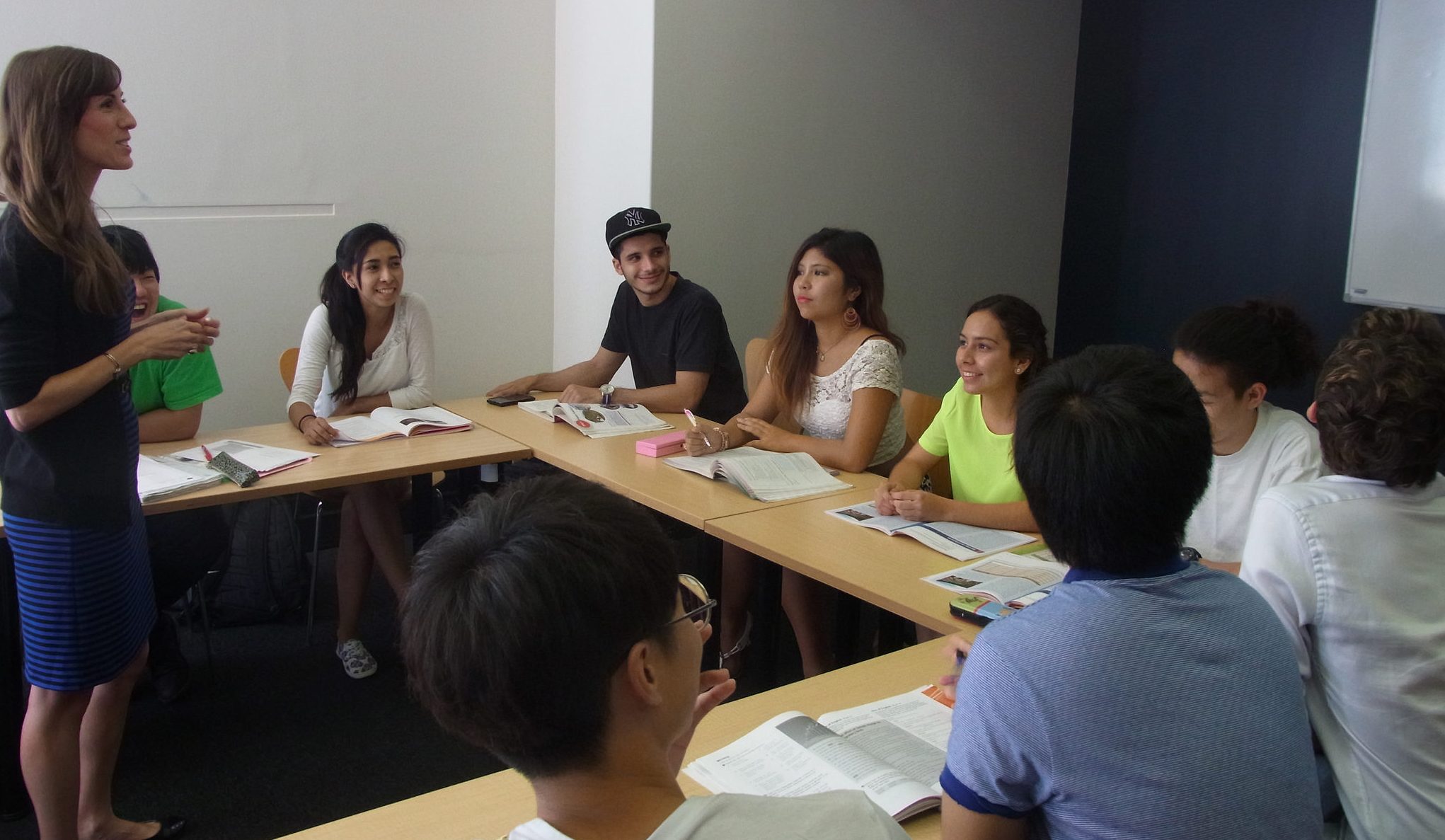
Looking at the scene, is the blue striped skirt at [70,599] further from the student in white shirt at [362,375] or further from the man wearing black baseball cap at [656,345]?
the man wearing black baseball cap at [656,345]

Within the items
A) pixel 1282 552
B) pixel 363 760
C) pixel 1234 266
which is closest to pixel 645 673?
pixel 1282 552

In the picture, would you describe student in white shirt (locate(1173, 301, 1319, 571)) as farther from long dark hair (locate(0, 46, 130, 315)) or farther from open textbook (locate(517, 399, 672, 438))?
long dark hair (locate(0, 46, 130, 315))

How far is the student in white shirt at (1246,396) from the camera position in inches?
83.7

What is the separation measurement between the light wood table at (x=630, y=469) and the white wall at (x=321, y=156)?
3.43 ft

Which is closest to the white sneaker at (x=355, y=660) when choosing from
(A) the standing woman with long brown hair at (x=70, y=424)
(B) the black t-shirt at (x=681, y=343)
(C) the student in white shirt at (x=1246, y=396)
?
(A) the standing woman with long brown hair at (x=70, y=424)

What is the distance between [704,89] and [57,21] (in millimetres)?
2220

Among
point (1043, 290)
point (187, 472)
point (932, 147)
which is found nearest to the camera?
point (187, 472)

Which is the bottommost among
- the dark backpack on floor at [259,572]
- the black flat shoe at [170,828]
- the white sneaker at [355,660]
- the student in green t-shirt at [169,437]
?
the black flat shoe at [170,828]

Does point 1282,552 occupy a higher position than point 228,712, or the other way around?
point 1282,552

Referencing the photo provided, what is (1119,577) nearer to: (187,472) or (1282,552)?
(1282,552)

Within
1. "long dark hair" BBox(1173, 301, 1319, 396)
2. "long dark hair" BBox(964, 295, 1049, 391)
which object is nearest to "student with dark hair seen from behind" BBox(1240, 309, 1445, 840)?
"long dark hair" BBox(1173, 301, 1319, 396)

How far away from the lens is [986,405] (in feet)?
8.66

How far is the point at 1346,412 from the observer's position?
137cm

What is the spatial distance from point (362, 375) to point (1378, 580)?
2.89 meters
